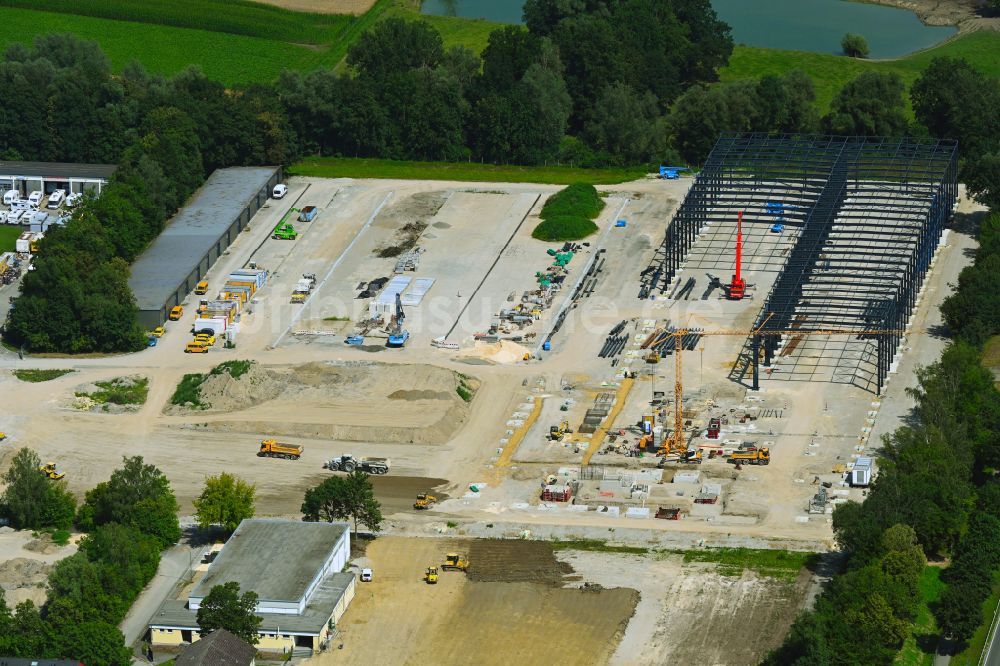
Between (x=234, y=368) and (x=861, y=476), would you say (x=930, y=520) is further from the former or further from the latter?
(x=234, y=368)

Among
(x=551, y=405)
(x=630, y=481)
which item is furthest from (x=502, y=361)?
(x=630, y=481)

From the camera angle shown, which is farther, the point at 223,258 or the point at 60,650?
the point at 223,258

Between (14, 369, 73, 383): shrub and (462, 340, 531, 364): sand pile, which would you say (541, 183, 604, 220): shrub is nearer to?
(462, 340, 531, 364): sand pile

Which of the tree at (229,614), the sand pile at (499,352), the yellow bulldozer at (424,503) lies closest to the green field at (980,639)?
the yellow bulldozer at (424,503)

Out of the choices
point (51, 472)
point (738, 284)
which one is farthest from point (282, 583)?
point (738, 284)

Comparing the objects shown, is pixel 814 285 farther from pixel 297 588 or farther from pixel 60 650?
pixel 60 650
